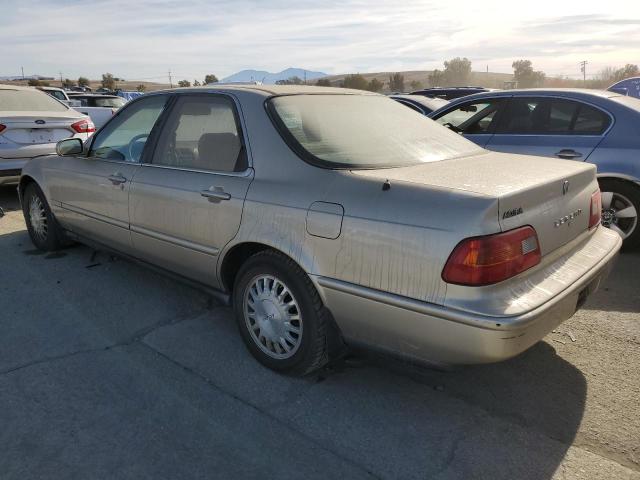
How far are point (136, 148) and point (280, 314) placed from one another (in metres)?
1.92

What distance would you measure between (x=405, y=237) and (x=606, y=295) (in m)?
2.64

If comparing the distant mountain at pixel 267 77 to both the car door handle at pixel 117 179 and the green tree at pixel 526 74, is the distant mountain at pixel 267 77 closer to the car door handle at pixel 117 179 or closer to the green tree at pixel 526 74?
the car door handle at pixel 117 179

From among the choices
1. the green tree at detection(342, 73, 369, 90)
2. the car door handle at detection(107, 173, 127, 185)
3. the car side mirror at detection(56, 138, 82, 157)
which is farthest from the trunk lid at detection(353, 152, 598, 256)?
the green tree at detection(342, 73, 369, 90)

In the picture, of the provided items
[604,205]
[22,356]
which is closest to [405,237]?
[22,356]

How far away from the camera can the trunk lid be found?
237cm

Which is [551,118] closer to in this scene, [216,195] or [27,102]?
[216,195]

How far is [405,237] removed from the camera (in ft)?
7.69

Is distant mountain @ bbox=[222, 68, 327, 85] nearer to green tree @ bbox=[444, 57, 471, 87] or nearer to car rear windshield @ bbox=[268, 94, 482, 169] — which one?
car rear windshield @ bbox=[268, 94, 482, 169]

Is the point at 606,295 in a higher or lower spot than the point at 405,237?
lower

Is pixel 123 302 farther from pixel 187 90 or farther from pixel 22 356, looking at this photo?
pixel 187 90

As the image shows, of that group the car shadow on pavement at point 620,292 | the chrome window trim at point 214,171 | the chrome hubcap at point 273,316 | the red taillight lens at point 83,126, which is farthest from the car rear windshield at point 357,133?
the red taillight lens at point 83,126

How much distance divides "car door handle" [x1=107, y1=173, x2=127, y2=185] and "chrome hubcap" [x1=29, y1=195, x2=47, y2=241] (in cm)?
157

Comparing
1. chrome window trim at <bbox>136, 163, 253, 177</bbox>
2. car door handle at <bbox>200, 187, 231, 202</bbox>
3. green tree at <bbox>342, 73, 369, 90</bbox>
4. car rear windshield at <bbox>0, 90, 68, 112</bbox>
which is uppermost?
green tree at <bbox>342, 73, 369, 90</bbox>

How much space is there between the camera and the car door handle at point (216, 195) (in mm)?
3144
